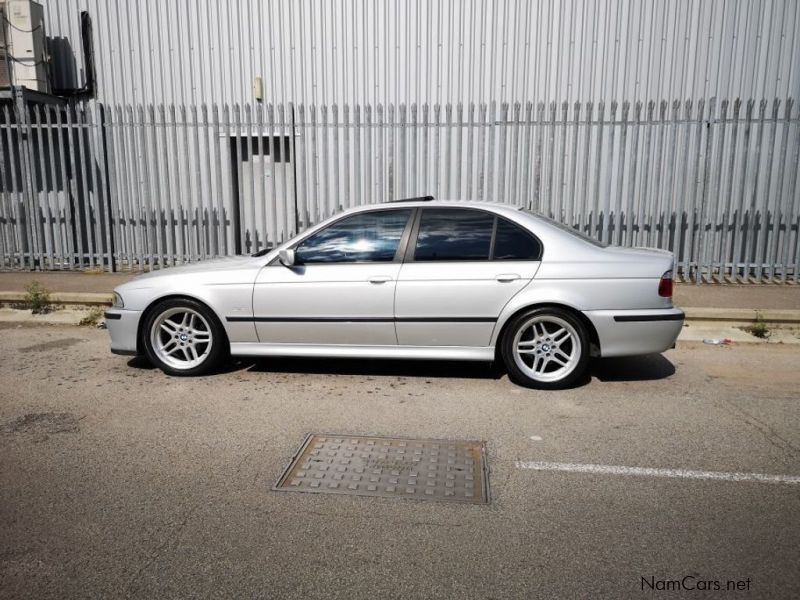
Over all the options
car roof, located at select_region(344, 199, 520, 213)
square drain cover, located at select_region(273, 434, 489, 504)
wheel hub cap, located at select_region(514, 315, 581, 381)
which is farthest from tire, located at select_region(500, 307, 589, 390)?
square drain cover, located at select_region(273, 434, 489, 504)

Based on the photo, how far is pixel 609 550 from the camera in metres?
3.02

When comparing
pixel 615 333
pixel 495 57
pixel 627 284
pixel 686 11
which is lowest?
pixel 615 333

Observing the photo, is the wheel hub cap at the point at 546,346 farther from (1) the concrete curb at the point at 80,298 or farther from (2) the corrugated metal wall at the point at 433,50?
(2) the corrugated metal wall at the point at 433,50

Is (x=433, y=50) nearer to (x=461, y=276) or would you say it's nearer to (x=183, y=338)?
(x=461, y=276)

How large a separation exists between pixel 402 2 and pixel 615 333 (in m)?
8.17

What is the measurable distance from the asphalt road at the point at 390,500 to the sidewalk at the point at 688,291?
2.28 meters

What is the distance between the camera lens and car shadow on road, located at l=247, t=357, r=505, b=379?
19.5 ft

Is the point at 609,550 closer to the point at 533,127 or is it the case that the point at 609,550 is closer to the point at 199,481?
the point at 199,481

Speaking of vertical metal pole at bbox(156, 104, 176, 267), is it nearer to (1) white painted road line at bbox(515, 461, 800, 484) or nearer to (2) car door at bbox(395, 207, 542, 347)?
(2) car door at bbox(395, 207, 542, 347)

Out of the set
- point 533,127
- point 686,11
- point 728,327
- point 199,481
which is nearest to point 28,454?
point 199,481

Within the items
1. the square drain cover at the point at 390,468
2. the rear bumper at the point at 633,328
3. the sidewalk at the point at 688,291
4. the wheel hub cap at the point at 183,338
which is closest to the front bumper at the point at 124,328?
the wheel hub cap at the point at 183,338

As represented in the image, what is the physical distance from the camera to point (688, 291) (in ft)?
29.6

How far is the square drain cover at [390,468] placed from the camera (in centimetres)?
363

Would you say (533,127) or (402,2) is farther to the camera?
(402,2)
